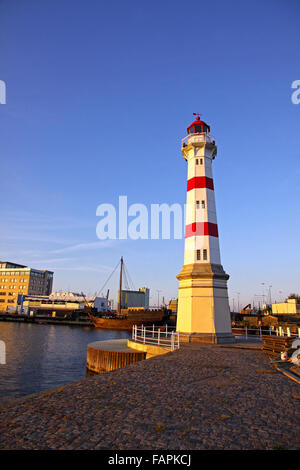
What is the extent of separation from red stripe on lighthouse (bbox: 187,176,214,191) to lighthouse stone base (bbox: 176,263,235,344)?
7087 millimetres

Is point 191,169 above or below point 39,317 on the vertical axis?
above

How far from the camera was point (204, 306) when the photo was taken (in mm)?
22391

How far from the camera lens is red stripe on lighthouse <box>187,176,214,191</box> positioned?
25.1 meters

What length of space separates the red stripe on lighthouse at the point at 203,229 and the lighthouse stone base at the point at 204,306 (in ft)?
8.99

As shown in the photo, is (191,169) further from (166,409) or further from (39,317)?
(39,317)

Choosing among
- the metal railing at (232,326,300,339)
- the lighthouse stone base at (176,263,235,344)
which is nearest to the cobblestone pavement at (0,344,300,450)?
the lighthouse stone base at (176,263,235,344)

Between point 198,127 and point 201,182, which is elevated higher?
point 198,127

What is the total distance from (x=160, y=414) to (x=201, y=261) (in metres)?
17.3

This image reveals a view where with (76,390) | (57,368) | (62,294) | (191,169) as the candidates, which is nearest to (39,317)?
(62,294)

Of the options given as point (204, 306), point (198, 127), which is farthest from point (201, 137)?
point (204, 306)

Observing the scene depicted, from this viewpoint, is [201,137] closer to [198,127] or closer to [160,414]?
[198,127]

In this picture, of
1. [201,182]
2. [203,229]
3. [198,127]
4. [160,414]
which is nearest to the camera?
[160,414]

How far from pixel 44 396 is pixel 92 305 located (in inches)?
4211
